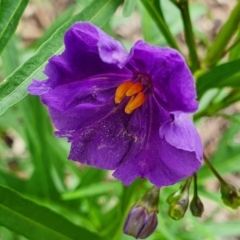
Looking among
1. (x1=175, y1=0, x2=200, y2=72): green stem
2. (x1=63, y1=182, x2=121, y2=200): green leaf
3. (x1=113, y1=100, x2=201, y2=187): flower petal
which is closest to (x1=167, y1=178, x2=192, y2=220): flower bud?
(x1=113, y1=100, x2=201, y2=187): flower petal

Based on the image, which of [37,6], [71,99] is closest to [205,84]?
[71,99]

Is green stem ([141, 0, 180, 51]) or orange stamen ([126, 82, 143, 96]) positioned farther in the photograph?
green stem ([141, 0, 180, 51])

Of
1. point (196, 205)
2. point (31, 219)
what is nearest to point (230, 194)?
point (196, 205)

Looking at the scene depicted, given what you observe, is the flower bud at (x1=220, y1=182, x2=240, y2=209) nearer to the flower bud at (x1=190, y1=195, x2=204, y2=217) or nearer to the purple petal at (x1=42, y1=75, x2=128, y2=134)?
the flower bud at (x1=190, y1=195, x2=204, y2=217)

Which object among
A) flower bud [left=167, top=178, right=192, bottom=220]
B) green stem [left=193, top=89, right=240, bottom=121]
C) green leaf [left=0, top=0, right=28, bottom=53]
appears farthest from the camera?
green stem [left=193, top=89, right=240, bottom=121]

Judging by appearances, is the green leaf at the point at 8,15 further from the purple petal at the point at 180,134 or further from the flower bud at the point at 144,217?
the flower bud at the point at 144,217

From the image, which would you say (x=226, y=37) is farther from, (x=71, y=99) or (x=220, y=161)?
(x=220, y=161)

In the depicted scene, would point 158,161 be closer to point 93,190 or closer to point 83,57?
point 83,57
